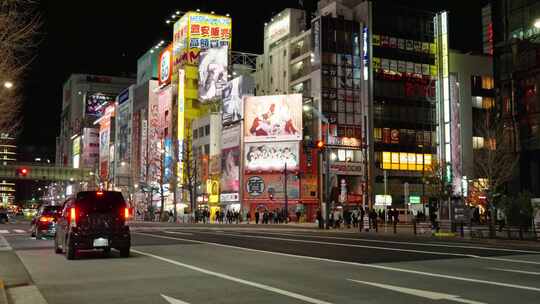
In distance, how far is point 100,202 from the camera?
668 inches

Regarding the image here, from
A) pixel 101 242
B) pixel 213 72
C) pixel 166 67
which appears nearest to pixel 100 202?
pixel 101 242

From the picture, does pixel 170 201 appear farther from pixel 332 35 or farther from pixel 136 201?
Result: pixel 332 35

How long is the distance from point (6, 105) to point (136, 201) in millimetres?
92588

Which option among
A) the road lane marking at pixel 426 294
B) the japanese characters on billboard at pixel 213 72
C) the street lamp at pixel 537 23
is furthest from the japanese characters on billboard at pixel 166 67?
the road lane marking at pixel 426 294

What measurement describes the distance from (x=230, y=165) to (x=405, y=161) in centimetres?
2360

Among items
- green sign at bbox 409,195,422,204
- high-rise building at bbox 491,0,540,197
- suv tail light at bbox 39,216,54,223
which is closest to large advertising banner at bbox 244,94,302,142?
green sign at bbox 409,195,422,204

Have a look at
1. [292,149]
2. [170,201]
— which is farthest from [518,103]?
[170,201]

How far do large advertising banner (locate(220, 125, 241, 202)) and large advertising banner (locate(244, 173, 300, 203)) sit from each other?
7.61 feet

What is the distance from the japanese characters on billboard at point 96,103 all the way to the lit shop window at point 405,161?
11353cm

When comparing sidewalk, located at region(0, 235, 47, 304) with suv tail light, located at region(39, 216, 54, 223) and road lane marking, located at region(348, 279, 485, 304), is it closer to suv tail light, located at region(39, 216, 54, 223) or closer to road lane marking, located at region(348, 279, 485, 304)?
road lane marking, located at region(348, 279, 485, 304)

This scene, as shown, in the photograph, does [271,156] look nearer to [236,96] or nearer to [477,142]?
[236,96]

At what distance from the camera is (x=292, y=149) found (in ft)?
226

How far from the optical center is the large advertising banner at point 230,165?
238 feet

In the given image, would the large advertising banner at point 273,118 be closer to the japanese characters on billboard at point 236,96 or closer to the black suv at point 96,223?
the japanese characters on billboard at point 236,96
